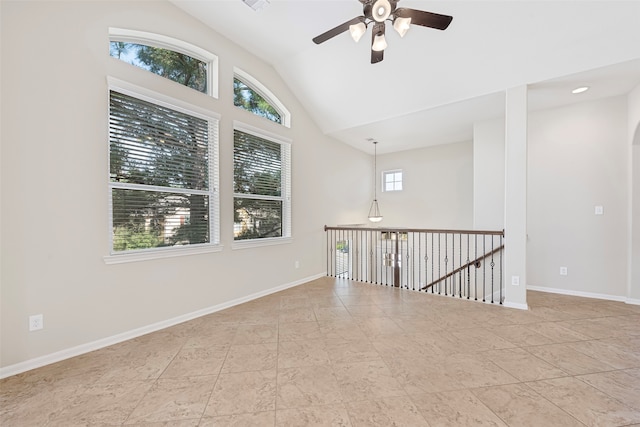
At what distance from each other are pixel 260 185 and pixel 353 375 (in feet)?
9.51

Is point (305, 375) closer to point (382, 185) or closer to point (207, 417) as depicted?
point (207, 417)

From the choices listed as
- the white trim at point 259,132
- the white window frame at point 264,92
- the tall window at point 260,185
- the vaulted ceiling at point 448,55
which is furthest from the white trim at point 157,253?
the vaulted ceiling at point 448,55

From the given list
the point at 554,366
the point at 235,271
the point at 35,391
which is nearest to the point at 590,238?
the point at 554,366

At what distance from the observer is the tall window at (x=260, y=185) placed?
12.3 feet

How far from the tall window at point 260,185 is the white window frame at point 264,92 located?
494 millimetres

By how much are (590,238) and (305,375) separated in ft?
15.2

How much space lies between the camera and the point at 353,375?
1.98 metres

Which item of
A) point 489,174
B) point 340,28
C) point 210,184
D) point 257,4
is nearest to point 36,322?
point 210,184

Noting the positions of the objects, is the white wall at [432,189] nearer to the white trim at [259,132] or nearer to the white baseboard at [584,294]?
the white baseboard at [584,294]

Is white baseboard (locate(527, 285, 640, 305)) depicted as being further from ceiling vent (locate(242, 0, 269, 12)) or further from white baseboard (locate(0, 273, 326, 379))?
ceiling vent (locate(242, 0, 269, 12))

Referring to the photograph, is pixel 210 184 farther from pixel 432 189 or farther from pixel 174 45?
pixel 432 189

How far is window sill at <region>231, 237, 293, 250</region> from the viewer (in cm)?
365

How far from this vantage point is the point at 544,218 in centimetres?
424

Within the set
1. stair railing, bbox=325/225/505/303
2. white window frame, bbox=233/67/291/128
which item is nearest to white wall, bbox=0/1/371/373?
white window frame, bbox=233/67/291/128
